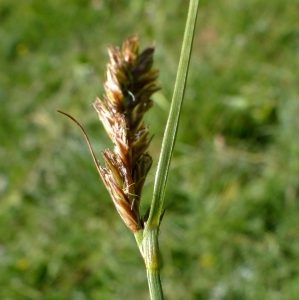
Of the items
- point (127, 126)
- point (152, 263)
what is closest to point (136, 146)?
point (127, 126)

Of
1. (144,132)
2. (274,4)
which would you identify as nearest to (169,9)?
(274,4)

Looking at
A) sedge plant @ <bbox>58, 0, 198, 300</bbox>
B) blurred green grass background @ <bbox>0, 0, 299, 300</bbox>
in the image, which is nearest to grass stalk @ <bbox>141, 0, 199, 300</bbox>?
sedge plant @ <bbox>58, 0, 198, 300</bbox>

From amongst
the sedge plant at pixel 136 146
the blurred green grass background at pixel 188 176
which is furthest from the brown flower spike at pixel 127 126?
the blurred green grass background at pixel 188 176

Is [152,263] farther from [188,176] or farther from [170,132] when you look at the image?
[188,176]

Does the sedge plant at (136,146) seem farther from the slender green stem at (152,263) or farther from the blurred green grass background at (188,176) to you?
the blurred green grass background at (188,176)

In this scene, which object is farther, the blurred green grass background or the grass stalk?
the blurred green grass background

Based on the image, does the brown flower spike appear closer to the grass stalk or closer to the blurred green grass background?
the grass stalk

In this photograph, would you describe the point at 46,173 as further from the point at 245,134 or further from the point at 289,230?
the point at 289,230
